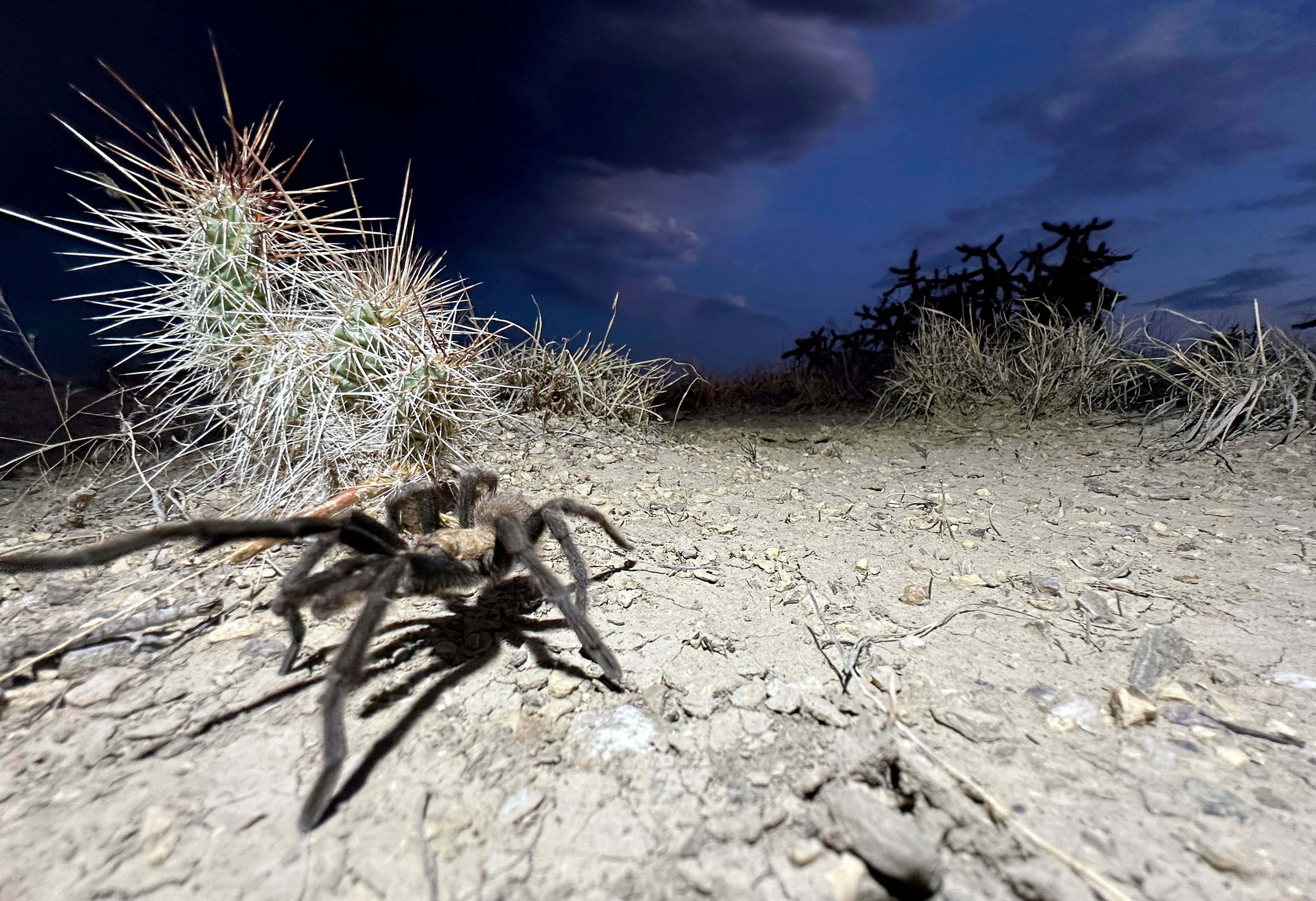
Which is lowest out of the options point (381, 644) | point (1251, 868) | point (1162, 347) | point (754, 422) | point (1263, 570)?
point (381, 644)

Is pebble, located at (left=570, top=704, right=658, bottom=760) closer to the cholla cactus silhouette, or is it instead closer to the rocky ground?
the rocky ground

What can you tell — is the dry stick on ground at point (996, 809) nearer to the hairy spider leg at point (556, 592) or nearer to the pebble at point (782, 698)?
the pebble at point (782, 698)

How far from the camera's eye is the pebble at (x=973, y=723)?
115 centimetres

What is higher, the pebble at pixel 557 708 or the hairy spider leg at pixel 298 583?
the hairy spider leg at pixel 298 583

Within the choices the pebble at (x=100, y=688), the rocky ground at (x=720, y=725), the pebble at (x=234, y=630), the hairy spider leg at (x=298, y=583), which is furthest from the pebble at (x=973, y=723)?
the pebble at (x=100, y=688)

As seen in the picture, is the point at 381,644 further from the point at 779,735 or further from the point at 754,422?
the point at 754,422

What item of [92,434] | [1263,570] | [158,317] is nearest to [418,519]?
[158,317]

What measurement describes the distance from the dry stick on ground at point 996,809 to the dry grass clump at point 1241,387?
9.23 feet

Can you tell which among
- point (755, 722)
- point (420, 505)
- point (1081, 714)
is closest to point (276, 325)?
point (420, 505)

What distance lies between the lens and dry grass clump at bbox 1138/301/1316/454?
292cm

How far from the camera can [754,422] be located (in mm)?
4555

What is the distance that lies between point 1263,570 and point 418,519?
108 inches

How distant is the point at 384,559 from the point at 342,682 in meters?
0.32

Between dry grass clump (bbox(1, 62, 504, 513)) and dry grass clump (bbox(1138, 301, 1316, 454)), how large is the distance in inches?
145
